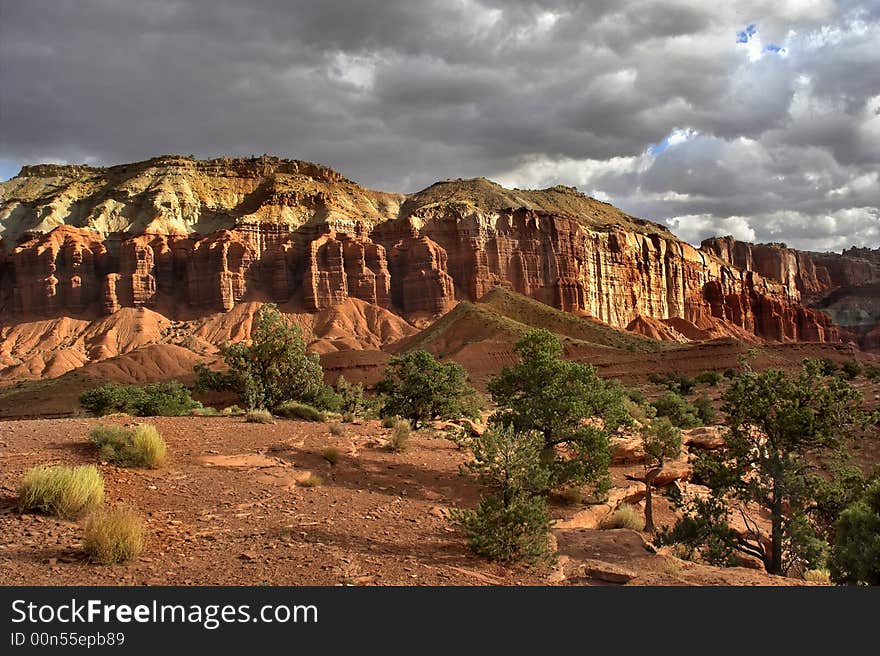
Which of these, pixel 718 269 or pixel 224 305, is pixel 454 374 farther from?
pixel 718 269

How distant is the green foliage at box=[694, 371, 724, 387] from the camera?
56.9 m

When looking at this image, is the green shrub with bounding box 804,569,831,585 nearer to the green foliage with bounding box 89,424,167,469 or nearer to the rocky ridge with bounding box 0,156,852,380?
the green foliage with bounding box 89,424,167,469

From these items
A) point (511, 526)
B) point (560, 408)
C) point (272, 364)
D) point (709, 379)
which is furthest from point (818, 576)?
point (709, 379)

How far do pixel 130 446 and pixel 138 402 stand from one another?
20.0 m

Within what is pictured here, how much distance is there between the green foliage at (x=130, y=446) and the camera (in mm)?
12461

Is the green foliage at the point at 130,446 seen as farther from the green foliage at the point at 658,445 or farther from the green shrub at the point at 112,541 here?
the green foliage at the point at 658,445

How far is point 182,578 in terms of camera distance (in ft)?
25.3

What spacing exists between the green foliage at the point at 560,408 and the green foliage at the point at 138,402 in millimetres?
16228

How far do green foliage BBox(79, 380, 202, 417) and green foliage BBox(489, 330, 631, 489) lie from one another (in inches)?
639

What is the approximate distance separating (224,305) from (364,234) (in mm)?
27244

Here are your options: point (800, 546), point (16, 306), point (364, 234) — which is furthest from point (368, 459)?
point (16, 306)

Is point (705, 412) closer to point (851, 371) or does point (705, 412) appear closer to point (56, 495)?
point (851, 371)

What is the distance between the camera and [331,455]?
51.1ft

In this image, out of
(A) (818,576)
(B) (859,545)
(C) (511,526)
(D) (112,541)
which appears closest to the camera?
(D) (112,541)
